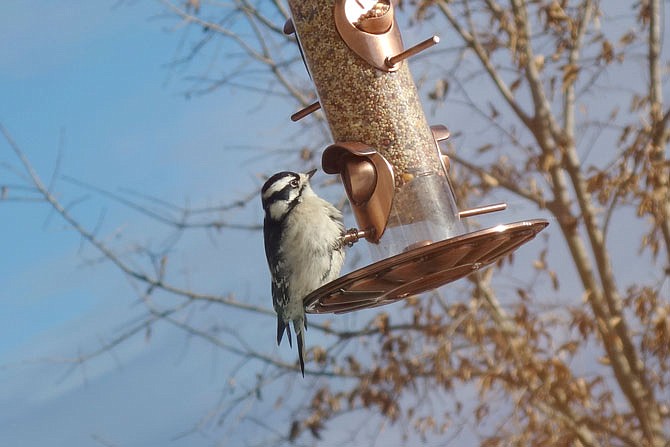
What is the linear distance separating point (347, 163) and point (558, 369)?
2.97 meters

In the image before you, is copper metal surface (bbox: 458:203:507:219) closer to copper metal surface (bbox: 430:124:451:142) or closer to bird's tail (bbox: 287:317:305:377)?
copper metal surface (bbox: 430:124:451:142)

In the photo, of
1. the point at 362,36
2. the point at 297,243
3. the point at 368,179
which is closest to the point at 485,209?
the point at 368,179

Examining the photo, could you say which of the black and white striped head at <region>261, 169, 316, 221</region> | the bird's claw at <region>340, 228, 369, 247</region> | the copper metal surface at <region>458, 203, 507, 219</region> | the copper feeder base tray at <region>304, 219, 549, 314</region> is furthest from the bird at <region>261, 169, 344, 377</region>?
the copper feeder base tray at <region>304, 219, 549, 314</region>

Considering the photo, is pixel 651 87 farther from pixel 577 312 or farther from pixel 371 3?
pixel 371 3

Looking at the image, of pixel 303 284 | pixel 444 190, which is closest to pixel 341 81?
pixel 444 190

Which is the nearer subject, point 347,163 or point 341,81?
point 347,163

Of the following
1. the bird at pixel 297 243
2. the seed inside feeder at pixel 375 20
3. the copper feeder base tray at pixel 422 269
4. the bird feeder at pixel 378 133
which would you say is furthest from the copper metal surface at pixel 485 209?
the seed inside feeder at pixel 375 20

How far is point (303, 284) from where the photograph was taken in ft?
11.7

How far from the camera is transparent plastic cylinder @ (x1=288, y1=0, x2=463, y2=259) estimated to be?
2879mm

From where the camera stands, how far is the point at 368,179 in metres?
2.82

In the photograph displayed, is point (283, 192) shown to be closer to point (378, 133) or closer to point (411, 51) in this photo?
point (378, 133)

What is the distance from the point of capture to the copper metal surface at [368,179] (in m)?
2.82

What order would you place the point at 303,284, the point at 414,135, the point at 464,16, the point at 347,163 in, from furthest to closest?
the point at 464,16, the point at 303,284, the point at 414,135, the point at 347,163

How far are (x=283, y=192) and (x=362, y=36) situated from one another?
83cm
